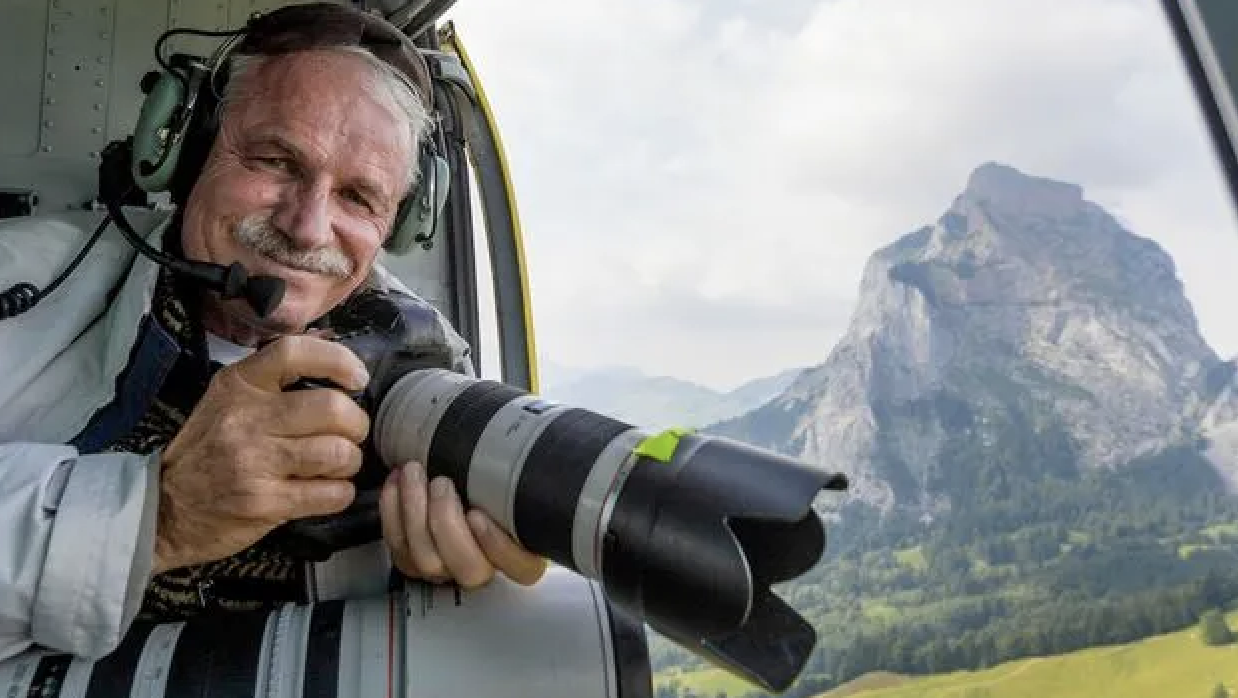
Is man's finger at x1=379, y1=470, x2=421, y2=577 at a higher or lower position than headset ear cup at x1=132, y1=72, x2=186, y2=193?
lower

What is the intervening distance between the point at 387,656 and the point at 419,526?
103 mm

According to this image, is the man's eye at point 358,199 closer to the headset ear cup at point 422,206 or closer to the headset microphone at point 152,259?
the headset ear cup at point 422,206

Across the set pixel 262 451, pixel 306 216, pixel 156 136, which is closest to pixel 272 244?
pixel 306 216

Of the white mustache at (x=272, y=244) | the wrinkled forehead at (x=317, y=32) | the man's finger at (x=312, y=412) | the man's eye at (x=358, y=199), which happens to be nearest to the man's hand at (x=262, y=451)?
the man's finger at (x=312, y=412)

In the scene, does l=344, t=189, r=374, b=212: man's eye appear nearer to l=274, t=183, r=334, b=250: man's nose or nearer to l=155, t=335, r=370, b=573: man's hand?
l=274, t=183, r=334, b=250: man's nose

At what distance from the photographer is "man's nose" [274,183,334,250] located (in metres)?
1.08

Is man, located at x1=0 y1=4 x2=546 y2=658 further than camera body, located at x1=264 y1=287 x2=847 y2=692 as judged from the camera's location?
Yes

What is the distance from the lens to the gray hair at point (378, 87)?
1.19m

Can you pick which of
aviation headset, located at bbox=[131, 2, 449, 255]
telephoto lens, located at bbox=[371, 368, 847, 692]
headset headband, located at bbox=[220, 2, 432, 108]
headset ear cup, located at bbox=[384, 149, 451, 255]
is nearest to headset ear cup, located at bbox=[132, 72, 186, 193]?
aviation headset, located at bbox=[131, 2, 449, 255]

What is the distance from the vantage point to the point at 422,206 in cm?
126

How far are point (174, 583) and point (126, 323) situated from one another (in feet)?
0.91

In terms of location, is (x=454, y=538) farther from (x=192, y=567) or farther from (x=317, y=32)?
(x=317, y=32)

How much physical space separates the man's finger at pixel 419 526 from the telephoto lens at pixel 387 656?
0.03 meters

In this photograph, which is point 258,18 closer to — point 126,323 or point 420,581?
point 126,323
